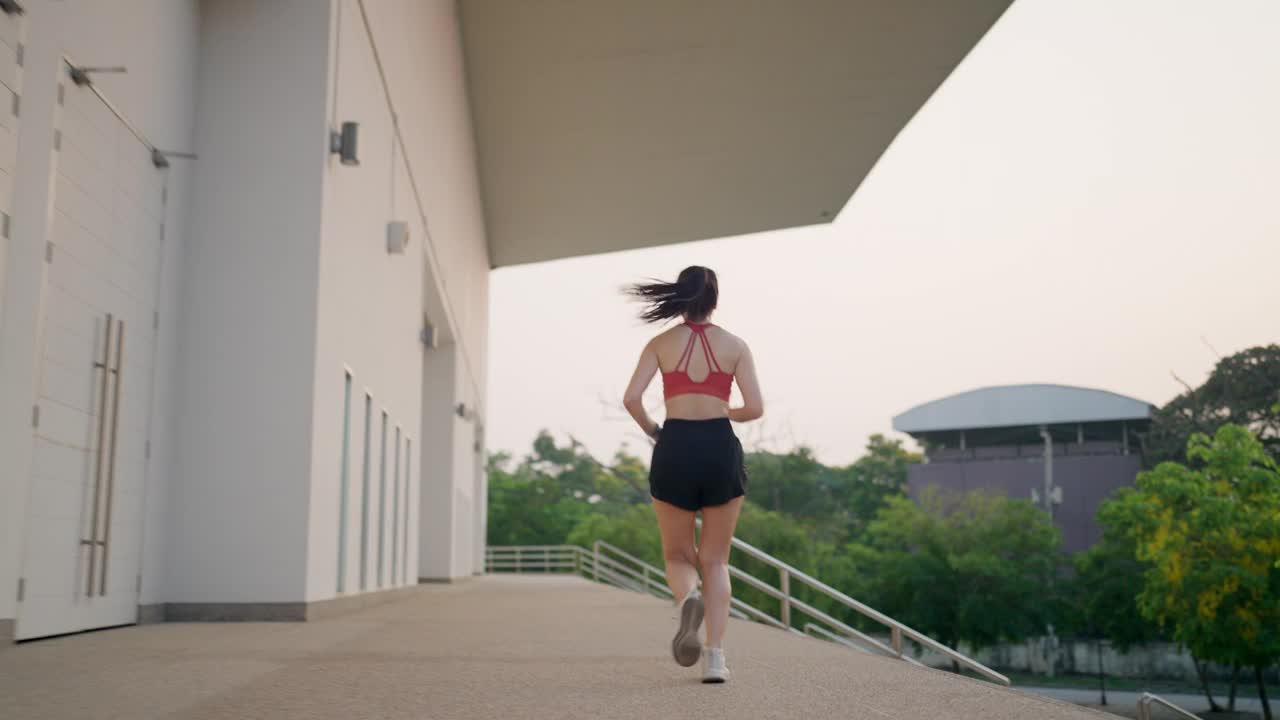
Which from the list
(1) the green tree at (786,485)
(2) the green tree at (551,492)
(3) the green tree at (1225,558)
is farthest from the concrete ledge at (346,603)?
(1) the green tree at (786,485)

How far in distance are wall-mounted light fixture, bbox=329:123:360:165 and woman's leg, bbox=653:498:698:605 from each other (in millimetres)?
4036

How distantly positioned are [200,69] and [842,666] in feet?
17.3

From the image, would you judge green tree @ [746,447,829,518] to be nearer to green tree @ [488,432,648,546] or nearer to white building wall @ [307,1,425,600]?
green tree @ [488,432,648,546]

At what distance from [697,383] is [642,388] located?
0.76 ft

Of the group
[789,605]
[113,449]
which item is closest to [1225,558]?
[789,605]

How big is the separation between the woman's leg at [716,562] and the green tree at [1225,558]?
30819 mm

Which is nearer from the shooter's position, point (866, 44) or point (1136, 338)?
point (866, 44)

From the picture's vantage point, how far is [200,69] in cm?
690

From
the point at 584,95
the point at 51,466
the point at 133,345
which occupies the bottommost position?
the point at 51,466

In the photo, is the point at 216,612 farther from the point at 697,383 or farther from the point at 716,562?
the point at 697,383

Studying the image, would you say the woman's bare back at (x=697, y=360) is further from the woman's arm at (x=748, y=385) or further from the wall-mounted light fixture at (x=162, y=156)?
the wall-mounted light fixture at (x=162, y=156)

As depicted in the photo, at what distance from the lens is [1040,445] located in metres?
51.7

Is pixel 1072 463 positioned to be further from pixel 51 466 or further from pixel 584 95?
pixel 51 466

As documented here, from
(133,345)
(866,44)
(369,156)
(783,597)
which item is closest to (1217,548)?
(866,44)
